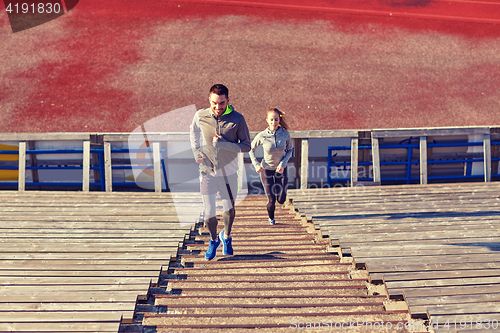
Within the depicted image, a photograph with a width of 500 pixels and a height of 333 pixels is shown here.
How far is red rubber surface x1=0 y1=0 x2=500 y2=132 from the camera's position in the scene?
41.2 feet

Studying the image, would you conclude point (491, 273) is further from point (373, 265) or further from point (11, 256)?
point (11, 256)

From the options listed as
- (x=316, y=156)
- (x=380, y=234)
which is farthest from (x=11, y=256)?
(x=316, y=156)

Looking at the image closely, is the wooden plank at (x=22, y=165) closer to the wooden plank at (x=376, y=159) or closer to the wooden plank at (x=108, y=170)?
the wooden plank at (x=108, y=170)

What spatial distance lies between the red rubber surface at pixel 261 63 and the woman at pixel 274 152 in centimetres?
514

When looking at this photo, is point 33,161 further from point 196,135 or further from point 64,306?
point 64,306

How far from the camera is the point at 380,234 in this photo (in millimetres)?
5895

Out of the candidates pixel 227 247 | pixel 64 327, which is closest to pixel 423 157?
pixel 227 247

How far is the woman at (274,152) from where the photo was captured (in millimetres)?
6393

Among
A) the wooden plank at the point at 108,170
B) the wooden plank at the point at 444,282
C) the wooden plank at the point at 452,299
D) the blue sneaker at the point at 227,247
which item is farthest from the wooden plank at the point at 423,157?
the wooden plank at the point at 108,170

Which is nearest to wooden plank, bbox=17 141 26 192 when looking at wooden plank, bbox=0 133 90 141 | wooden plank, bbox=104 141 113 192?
wooden plank, bbox=0 133 90 141

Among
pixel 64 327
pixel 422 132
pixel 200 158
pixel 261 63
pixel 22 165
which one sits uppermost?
pixel 261 63

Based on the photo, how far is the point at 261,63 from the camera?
14.6m

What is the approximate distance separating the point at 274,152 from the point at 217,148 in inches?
60.6

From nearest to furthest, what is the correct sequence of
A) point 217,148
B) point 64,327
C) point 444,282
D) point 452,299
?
1. point 64,327
2. point 452,299
3. point 444,282
4. point 217,148
